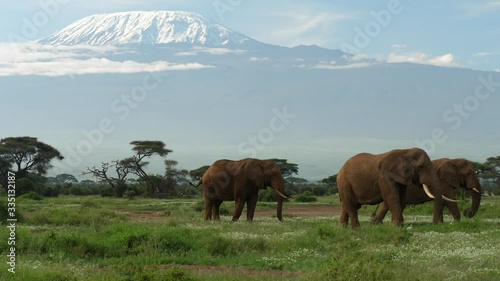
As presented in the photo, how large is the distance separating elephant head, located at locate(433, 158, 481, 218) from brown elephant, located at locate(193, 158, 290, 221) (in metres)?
5.71

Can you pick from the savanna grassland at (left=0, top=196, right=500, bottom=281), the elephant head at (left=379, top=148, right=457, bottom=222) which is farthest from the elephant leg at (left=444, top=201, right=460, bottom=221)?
the elephant head at (left=379, top=148, right=457, bottom=222)

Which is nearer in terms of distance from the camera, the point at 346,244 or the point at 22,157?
the point at 346,244

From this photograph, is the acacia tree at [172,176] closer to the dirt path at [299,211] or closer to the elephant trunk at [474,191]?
the dirt path at [299,211]

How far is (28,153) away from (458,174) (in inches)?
2054

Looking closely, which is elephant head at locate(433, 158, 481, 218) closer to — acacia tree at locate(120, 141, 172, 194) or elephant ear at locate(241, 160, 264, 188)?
elephant ear at locate(241, 160, 264, 188)

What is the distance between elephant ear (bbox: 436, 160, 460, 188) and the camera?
25.5m

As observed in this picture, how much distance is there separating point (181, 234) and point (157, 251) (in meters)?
1.44

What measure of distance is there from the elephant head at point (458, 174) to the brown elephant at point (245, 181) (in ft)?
18.7

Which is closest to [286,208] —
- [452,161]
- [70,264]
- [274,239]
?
[452,161]

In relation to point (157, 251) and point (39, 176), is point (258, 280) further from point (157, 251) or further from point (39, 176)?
point (39, 176)

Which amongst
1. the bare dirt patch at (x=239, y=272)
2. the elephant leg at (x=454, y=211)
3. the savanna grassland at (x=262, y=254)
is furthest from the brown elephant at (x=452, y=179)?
the bare dirt patch at (x=239, y=272)

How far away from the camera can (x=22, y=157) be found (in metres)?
69.4

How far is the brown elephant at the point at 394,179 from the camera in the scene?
70.8 ft

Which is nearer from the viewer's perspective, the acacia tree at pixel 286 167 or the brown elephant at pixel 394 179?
the brown elephant at pixel 394 179
